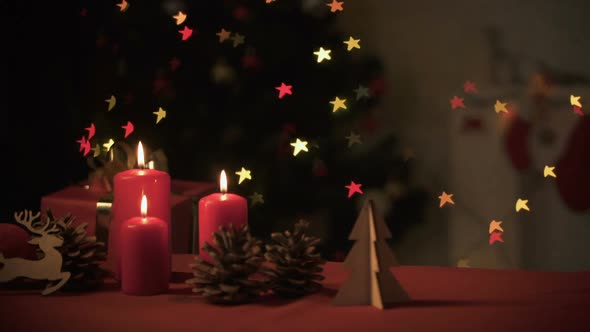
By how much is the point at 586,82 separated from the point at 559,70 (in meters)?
0.08

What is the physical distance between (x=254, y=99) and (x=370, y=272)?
1318 millimetres

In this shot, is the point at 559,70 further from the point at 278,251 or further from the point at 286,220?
the point at 278,251

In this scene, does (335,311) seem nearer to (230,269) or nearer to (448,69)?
(230,269)

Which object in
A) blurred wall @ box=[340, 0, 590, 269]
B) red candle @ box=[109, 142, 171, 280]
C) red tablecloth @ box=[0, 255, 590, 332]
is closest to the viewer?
red tablecloth @ box=[0, 255, 590, 332]

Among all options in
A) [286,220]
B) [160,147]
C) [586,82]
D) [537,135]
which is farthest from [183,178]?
[586,82]

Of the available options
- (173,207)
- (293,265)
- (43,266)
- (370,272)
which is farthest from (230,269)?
(173,207)

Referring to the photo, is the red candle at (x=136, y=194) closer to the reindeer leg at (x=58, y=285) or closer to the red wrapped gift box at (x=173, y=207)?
the reindeer leg at (x=58, y=285)

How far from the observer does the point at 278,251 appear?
1163 millimetres

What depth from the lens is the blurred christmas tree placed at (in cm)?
227

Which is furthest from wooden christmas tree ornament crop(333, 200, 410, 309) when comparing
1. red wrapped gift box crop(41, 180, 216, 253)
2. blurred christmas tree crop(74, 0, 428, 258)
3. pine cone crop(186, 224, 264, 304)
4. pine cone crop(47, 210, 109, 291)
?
blurred christmas tree crop(74, 0, 428, 258)

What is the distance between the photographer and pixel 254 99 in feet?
7.67

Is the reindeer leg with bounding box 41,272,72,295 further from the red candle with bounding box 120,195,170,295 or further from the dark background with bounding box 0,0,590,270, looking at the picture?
the dark background with bounding box 0,0,590,270

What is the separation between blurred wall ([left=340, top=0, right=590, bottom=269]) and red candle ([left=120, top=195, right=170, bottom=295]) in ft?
4.05

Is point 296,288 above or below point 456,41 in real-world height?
below
